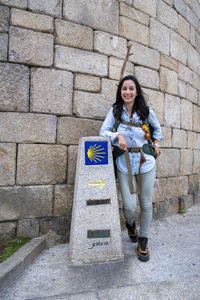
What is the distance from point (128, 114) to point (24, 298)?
1888 mm

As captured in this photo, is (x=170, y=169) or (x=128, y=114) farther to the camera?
(x=170, y=169)

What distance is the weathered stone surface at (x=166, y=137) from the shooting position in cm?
371

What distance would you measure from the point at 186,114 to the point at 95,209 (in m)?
2.94

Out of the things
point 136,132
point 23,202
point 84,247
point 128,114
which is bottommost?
point 84,247

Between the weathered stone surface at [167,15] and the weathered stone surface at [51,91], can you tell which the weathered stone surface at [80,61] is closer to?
the weathered stone surface at [51,91]

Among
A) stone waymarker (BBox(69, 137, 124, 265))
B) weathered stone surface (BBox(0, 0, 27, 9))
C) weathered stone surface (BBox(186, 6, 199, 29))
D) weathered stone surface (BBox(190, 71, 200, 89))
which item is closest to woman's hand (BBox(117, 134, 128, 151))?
stone waymarker (BBox(69, 137, 124, 265))

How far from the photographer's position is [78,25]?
2.87 metres

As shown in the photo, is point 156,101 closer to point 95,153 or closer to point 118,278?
point 95,153

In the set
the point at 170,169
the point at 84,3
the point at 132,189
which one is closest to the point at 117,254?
the point at 132,189

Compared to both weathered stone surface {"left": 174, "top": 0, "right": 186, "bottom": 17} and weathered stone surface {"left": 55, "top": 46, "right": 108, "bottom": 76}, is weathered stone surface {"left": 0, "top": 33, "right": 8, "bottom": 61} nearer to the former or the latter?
weathered stone surface {"left": 55, "top": 46, "right": 108, "bottom": 76}

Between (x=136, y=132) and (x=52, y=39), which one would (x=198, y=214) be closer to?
(x=136, y=132)

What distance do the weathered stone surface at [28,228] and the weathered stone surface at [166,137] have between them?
229 cm

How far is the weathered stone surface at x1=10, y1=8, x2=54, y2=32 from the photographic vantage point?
8.45ft

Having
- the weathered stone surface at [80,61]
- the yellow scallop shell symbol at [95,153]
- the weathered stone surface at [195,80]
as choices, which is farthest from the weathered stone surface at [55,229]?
the weathered stone surface at [195,80]
